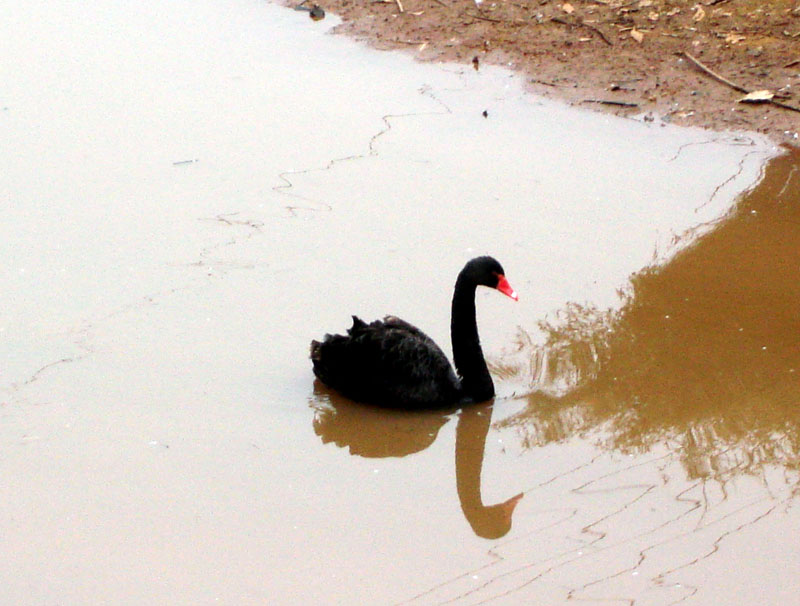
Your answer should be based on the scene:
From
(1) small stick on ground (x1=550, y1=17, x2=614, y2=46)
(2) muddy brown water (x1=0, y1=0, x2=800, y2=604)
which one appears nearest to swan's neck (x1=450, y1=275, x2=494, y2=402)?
(2) muddy brown water (x1=0, y1=0, x2=800, y2=604)

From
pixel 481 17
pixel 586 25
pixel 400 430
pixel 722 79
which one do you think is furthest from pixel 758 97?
pixel 400 430

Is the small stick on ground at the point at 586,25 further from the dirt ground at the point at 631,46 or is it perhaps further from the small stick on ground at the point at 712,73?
the small stick on ground at the point at 712,73

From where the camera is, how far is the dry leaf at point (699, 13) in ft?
27.7

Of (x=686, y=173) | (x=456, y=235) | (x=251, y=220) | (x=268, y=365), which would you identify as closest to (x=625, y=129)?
(x=686, y=173)

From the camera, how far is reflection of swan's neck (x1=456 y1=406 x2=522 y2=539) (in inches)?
153

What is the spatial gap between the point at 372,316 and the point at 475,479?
1236 mm

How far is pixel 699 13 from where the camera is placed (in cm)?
847

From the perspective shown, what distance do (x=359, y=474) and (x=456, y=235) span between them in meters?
2.01

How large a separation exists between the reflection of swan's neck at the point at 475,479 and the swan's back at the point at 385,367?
0.14m

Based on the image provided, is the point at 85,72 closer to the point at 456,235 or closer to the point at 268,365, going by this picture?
the point at 456,235

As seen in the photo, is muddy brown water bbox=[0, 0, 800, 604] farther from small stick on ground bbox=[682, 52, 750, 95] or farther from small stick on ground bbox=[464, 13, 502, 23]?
small stick on ground bbox=[464, 13, 502, 23]

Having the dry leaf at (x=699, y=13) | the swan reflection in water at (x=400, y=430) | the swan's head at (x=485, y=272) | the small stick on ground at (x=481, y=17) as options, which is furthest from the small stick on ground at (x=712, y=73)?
the swan reflection in water at (x=400, y=430)

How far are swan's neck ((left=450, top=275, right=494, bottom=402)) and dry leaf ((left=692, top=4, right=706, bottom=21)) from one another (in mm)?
4766

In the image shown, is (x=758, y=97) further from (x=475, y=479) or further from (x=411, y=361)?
(x=475, y=479)
